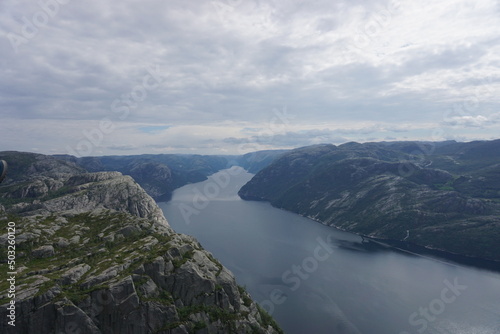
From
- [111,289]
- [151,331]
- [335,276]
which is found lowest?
[335,276]

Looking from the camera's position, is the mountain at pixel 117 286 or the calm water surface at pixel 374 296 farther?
the calm water surface at pixel 374 296

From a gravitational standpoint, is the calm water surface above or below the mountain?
below

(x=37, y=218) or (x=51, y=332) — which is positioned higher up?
(x=37, y=218)

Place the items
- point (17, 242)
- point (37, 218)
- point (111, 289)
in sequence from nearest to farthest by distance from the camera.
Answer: point (111, 289)
point (17, 242)
point (37, 218)

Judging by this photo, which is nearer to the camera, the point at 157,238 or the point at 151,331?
the point at 151,331

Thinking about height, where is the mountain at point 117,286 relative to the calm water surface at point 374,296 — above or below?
above

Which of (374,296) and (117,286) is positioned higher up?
(117,286)

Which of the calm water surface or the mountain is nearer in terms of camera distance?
the mountain

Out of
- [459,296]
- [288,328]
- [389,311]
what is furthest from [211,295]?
[459,296]

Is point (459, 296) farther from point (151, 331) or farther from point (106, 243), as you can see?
point (106, 243)

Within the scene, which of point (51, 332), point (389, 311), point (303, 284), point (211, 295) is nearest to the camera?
point (51, 332)

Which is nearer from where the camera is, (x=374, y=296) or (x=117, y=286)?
(x=117, y=286)
